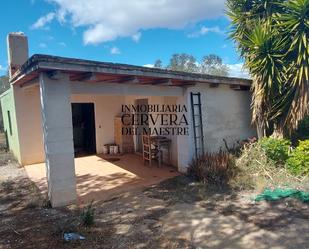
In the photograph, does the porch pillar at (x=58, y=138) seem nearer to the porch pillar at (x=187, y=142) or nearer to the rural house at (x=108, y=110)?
the rural house at (x=108, y=110)

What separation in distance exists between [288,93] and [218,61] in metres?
44.2

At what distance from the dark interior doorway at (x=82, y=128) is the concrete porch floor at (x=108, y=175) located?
2180mm

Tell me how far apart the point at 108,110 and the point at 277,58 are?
753 centimetres

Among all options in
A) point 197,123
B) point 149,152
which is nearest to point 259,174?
point 197,123

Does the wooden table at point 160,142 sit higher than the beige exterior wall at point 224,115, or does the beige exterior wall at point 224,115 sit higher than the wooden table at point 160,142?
the beige exterior wall at point 224,115

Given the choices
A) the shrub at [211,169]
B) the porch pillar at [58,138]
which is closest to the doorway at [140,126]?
the shrub at [211,169]

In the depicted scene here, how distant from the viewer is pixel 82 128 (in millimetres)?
14055

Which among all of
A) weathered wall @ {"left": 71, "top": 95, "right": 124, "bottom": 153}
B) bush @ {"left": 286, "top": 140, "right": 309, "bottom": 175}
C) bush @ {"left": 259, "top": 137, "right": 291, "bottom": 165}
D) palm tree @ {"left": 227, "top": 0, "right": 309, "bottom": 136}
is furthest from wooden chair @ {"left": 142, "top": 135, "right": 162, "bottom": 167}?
bush @ {"left": 286, "top": 140, "right": 309, "bottom": 175}

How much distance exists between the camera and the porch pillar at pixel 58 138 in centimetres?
596

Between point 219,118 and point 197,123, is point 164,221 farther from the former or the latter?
point 219,118

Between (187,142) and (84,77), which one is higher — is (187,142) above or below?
below

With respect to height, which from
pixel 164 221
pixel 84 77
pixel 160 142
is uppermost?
pixel 84 77

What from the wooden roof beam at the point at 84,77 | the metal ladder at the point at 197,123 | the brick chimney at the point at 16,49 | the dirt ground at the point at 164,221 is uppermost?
the brick chimney at the point at 16,49

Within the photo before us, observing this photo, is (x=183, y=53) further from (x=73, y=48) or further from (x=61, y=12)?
(x=61, y=12)
